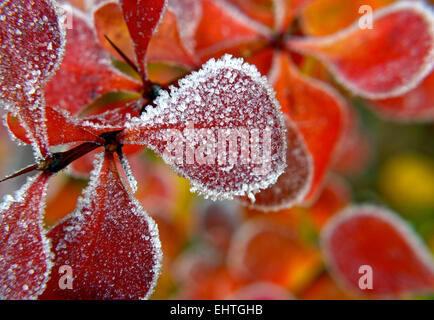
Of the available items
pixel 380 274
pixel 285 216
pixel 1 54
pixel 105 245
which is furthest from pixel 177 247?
pixel 1 54

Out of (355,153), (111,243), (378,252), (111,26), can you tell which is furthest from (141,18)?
(355,153)

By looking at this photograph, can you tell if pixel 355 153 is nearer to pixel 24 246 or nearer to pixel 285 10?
pixel 285 10

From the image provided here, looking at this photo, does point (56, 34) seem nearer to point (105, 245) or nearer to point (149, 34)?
point (149, 34)
